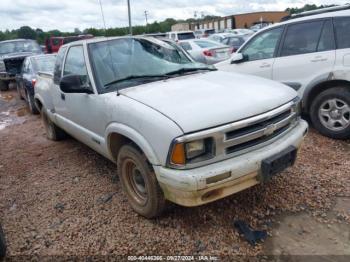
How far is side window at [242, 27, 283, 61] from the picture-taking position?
5645mm

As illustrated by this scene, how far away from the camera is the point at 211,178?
257 centimetres

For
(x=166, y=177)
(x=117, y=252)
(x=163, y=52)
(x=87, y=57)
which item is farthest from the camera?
(x=163, y=52)

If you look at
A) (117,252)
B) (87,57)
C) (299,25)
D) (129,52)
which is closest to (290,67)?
(299,25)

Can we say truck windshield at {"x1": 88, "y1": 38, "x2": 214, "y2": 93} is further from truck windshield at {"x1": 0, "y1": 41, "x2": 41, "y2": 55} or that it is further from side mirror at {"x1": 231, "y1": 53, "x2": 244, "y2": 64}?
truck windshield at {"x1": 0, "y1": 41, "x2": 41, "y2": 55}

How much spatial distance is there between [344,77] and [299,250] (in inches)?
115

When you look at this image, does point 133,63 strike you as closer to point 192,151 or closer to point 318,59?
point 192,151

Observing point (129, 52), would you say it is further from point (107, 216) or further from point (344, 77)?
point (344, 77)

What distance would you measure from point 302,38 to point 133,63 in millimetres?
3008

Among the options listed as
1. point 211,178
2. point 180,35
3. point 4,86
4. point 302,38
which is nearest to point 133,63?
point 211,178

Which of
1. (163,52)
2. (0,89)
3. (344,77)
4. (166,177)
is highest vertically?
(163,52)

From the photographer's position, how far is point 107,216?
3414mm

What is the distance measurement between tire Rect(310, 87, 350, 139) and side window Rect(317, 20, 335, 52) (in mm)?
641

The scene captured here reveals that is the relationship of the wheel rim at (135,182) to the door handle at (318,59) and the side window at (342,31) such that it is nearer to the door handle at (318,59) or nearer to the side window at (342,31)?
the door handle at (318,59)

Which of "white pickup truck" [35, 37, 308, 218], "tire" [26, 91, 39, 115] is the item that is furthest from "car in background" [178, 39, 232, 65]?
"white pickup truck" [35, 37, 308, 218]
